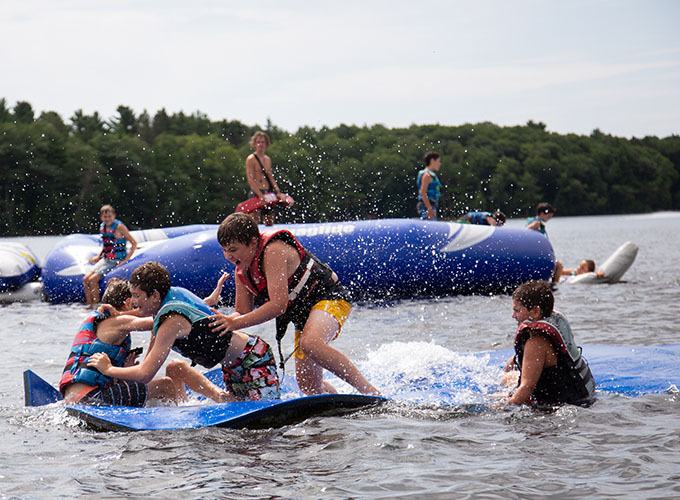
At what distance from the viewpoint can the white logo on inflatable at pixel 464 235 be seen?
1031 cm

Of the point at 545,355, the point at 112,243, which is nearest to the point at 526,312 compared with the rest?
the point at 545,355

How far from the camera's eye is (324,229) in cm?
1030

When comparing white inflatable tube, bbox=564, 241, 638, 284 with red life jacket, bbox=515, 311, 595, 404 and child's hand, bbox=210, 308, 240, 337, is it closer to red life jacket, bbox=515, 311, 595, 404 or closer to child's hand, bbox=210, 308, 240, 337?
red life jacket, bbox=515, 311, 595, 404

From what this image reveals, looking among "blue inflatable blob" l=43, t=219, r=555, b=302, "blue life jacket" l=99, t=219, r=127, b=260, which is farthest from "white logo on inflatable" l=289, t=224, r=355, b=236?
"blue life jacket" l=99, t=219, r=127, b=260

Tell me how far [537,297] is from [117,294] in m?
2.42

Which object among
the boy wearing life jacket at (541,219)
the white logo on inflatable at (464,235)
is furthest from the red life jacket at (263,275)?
the boy wearing life jacket at (541,219)

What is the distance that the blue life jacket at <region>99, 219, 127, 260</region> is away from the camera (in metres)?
10.6

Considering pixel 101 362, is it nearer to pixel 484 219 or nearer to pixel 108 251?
pixel 108 251

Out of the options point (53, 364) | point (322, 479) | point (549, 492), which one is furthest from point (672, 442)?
point (53, 364)

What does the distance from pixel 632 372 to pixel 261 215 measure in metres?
6.72

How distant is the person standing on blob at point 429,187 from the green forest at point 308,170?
25025 mm

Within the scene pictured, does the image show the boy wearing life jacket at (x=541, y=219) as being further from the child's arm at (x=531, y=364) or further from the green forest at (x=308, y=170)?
the green forest at (x=308, y=170)

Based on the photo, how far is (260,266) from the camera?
4453 mm

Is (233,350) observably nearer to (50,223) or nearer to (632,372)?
(632,372)
